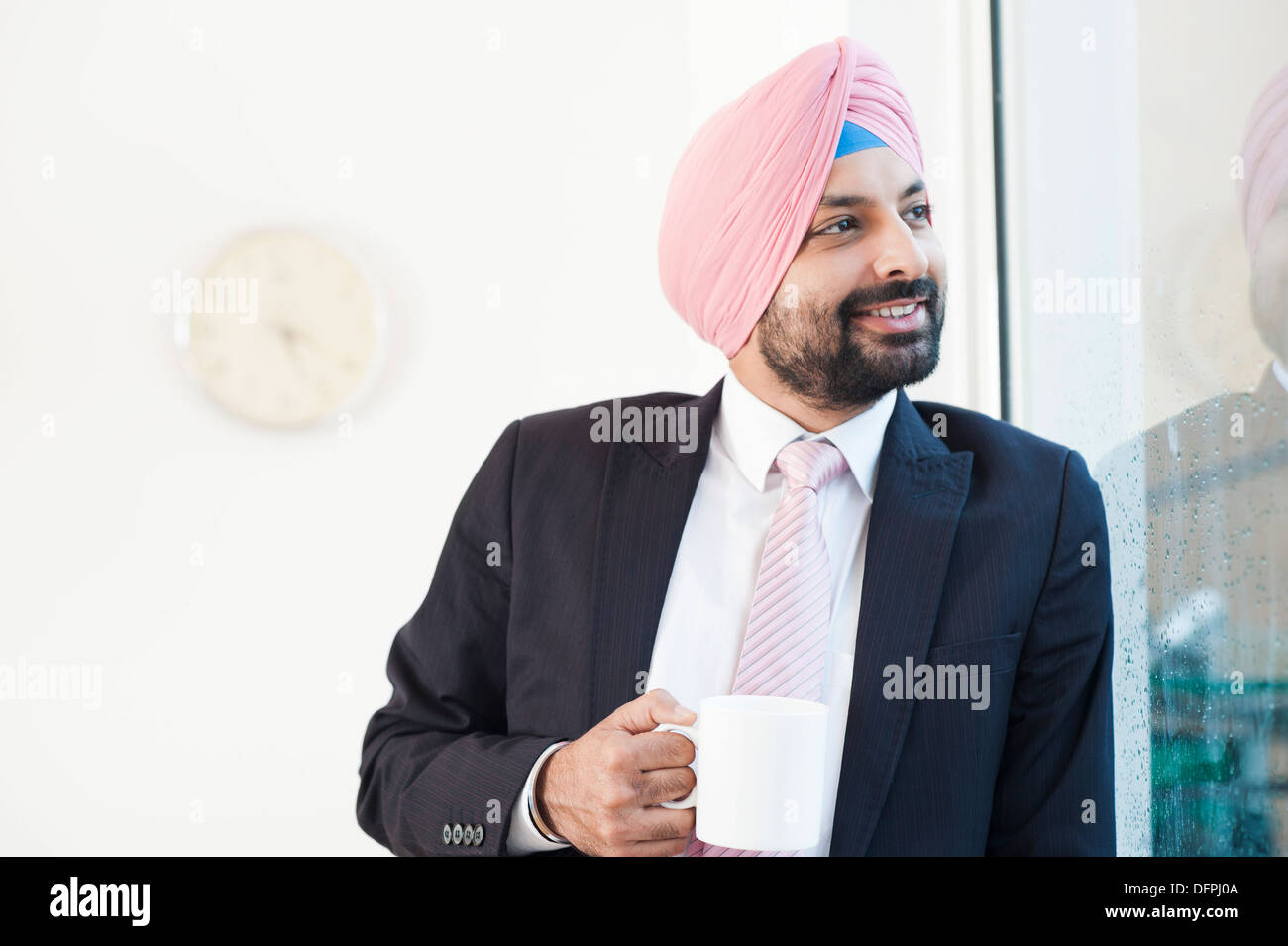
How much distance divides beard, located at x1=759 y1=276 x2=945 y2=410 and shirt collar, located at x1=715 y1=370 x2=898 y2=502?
0.03 meters

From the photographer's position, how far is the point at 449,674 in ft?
4.10

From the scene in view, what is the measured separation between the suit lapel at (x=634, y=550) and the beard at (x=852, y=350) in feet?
0.46

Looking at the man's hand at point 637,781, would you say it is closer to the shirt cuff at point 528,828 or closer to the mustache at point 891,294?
the shirt cuff at point 528,828

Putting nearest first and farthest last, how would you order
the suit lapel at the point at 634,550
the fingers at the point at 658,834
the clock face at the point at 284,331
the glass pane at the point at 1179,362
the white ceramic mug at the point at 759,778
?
the white ceramic mug at the point at 759,778 → the fingers at the point at 658,834 → the glass pane at the point at 1179,362 → the suit lapel at the point at 634,550 → the clock face at the point at 284,331

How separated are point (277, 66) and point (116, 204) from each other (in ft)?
1.58

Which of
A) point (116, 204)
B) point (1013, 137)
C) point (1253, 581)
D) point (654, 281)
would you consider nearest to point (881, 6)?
point (1013, 137)

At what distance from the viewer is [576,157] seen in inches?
94.6

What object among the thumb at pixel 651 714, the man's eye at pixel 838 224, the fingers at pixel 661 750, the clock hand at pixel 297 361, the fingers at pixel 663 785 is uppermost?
the clock hand at pixel 297 361

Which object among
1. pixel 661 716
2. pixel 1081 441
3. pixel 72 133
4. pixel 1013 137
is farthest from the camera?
pixel 72 133

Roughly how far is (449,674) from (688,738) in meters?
0.44

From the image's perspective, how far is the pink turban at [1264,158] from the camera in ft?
3.22

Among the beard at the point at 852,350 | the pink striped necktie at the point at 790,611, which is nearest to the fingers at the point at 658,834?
the pink striped necktie at the point at 790,611
